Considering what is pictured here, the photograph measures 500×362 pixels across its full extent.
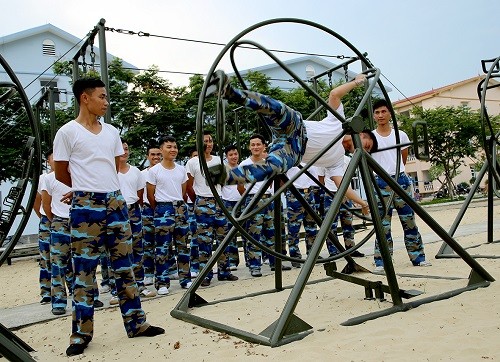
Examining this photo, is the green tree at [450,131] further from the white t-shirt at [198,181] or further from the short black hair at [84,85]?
the short black hair at [84,85]

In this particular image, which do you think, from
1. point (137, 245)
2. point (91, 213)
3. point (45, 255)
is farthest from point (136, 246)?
point (91, 213)

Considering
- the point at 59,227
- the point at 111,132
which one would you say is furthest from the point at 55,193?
the point at 111,132

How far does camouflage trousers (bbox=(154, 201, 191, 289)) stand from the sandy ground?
0.26 m

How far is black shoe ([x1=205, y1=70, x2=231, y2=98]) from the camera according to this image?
304 centimetres

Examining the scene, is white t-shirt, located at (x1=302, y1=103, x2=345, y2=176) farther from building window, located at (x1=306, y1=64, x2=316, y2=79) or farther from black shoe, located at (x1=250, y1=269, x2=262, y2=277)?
building window, located at (x1=306, y1=64, x2=316, y2=79)

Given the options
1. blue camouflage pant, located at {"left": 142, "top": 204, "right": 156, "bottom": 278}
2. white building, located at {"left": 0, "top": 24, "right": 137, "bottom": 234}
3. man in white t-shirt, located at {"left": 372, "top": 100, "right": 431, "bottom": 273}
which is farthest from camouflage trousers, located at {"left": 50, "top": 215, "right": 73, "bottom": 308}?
white building, located at {"left": 0, "top": 24, "right": 137, "bottom": 234}

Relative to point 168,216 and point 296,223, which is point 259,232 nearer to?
point 296,223

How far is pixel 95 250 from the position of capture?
10.4ft

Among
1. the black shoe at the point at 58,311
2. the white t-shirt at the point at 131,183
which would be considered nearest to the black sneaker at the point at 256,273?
the white t-shirt at the point at 131,183

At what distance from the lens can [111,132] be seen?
3451mm

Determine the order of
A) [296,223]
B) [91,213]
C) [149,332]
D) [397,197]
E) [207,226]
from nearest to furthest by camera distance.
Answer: [91,213] < [149,332] < [397,197] < [207,226] < [296,223]

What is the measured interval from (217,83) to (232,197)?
10.2 feet

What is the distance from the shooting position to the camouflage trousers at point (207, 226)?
5.59 m

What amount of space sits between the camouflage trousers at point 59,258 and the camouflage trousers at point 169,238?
0.89 m
